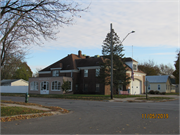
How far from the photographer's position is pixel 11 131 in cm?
755

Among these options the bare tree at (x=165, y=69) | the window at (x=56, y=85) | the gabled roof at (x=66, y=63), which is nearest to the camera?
the window at (x=56, y=85)

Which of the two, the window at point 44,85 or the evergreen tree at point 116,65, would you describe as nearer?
the evergreen tree at point 116,65

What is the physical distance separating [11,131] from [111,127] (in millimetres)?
4009

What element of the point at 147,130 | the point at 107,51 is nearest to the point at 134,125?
the point at 147,130

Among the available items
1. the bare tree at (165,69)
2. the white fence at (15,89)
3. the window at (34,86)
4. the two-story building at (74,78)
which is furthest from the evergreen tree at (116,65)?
the bare tree at (165,69)

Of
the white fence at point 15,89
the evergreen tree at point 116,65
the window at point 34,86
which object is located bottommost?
the white fence at point 15,89

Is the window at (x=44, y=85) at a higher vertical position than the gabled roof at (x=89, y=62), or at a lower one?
lower

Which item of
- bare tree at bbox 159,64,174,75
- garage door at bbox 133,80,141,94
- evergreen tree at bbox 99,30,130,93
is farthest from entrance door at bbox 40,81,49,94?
bare tree at bbox 159,64,174,75

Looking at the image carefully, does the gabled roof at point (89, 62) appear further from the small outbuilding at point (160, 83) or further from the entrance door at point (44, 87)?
the small outbuilding at point (160, 83)

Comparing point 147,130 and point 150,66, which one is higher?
point 150,66

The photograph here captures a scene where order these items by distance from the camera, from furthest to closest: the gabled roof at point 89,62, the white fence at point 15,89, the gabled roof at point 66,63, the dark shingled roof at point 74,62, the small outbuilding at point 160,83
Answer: the small outbuilding at point 160,83
the white fence at point 15,89
the gabled roof at point 66,63
the dark shingled roof at point 74,62
the gabled roof at point 89,62

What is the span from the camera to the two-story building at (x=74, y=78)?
3888 centimetres

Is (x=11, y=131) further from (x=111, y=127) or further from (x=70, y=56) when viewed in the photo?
(x=70, y=56)

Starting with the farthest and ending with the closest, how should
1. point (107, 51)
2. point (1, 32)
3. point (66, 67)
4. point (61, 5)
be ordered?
point (66, 67) → point (107, 51) → point (1, 32) → point (61, 5)
